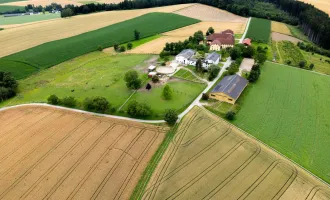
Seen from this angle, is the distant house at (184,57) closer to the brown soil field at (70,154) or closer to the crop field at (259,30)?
the brown soil field at (70,154)

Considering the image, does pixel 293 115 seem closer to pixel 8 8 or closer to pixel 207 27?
pixel 207 27

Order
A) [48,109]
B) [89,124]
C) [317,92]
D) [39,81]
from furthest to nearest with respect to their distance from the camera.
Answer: [39,81]
[317,92]
[48,109]
[89,124]

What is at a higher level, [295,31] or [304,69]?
[295,31]

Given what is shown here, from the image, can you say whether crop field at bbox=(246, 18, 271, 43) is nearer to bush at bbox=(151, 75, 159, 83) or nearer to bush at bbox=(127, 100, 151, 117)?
bush at bbox=(151, 75, 159, 83)

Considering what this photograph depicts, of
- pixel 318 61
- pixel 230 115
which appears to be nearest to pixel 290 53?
pixel 318 61

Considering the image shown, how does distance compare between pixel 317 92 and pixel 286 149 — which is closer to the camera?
pixel 286 149

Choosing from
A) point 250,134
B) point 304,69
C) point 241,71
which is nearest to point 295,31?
point 304,69

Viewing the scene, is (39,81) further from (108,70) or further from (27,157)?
(27,157)

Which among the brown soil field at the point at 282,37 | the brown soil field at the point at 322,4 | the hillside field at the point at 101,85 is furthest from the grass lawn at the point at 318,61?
the brown soil field at the point at 322,4
